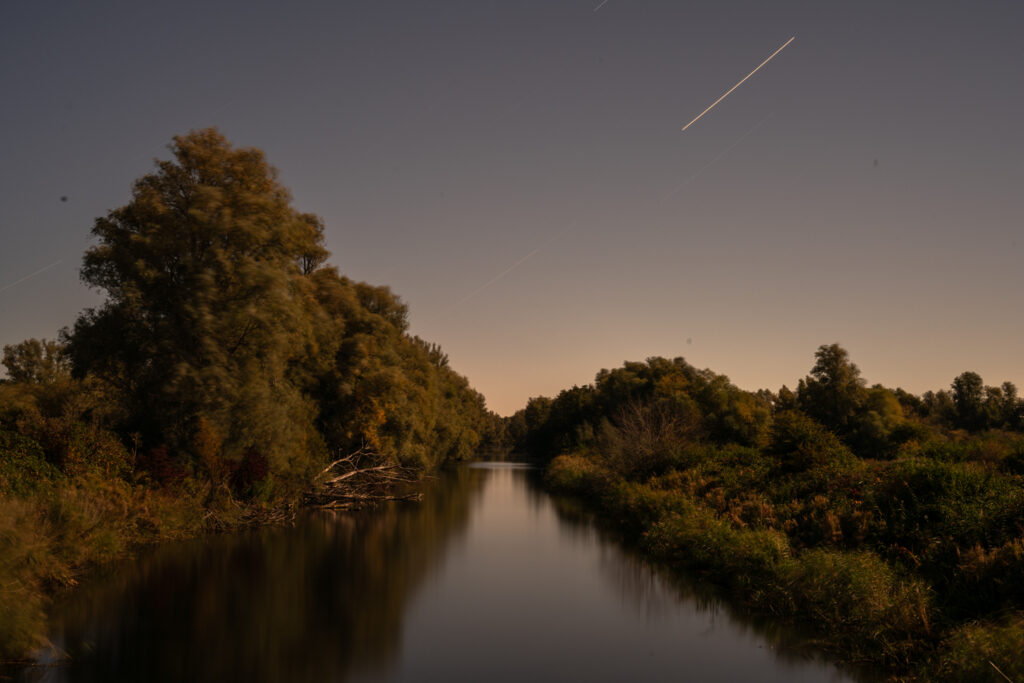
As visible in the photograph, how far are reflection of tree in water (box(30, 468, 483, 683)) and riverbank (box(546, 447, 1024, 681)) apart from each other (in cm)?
777

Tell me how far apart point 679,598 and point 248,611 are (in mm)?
9578

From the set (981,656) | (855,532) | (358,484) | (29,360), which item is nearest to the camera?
(981,656)

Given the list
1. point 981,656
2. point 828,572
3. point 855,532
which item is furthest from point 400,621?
point 855,532

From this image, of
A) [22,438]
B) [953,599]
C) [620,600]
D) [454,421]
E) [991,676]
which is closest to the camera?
[991,676]

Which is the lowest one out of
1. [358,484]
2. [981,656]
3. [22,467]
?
[981,656]

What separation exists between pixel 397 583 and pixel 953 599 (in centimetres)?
1205

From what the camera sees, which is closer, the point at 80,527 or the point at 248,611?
the point at 248,611

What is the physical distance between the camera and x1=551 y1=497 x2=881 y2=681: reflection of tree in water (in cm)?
1137

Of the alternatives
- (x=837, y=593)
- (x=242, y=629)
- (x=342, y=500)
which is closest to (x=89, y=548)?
(x=242, y=629)

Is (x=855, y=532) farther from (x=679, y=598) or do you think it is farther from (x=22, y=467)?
(x=22, y=467)

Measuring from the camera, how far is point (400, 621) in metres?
13.1

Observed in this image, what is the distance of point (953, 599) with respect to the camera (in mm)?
11641

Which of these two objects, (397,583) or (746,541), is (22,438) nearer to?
(397,583)

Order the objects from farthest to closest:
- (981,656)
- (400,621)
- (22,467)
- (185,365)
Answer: (185,365), (22,467), (400,621), (981,656)
